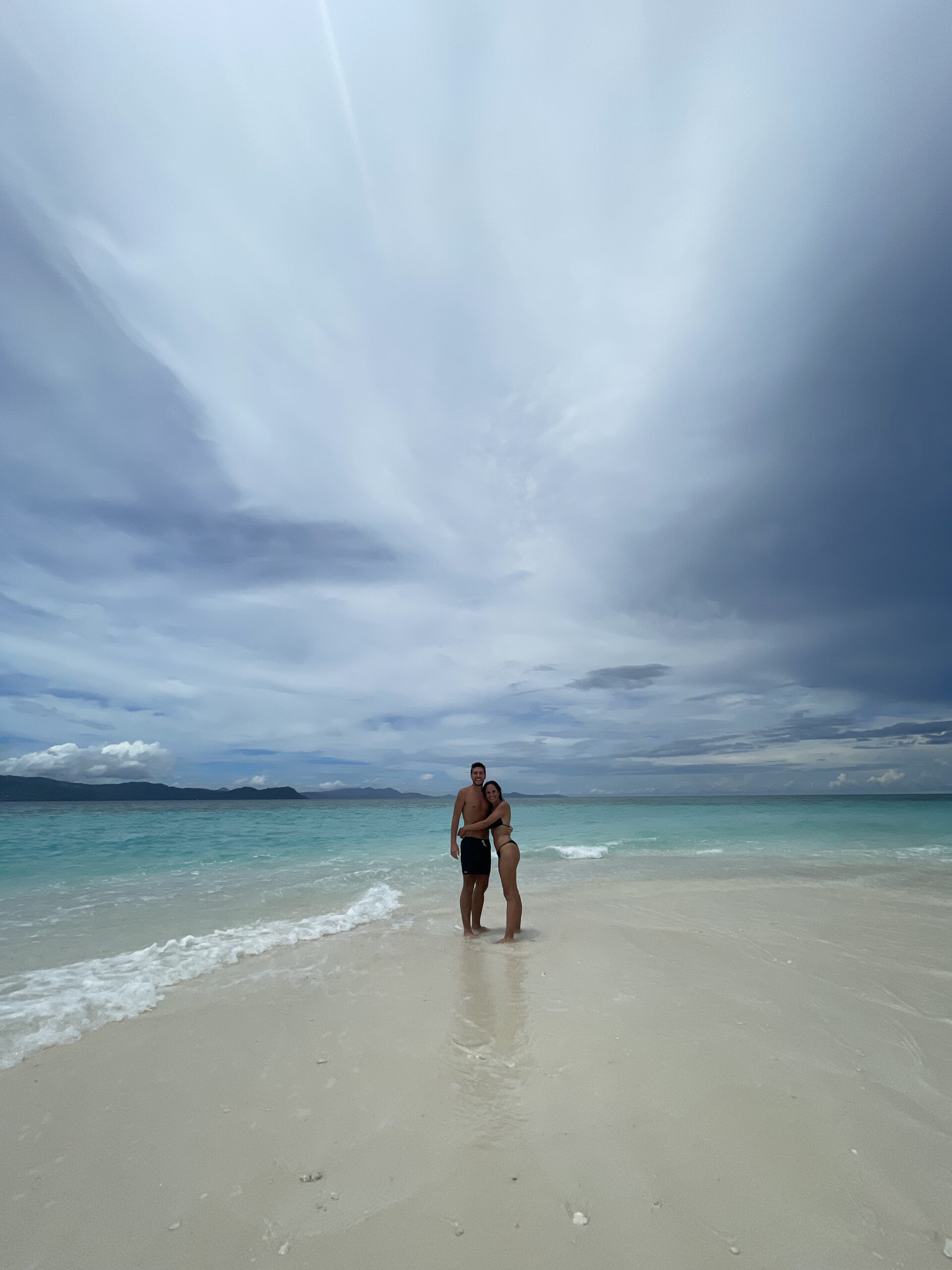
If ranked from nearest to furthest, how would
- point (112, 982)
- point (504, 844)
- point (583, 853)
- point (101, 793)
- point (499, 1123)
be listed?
point (499, 1123) < point (112, 982) < point (504, 844) < point (583, 853) < point (101, 793)

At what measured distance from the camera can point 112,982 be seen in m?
5.96

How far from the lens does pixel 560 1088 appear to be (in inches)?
150

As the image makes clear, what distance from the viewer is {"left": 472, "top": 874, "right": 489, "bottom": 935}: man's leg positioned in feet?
26.5

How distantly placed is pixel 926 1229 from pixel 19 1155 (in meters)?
4.66

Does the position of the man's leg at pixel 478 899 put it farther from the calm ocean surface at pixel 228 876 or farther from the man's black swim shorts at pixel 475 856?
the calm ocean surface at pixel 228 876

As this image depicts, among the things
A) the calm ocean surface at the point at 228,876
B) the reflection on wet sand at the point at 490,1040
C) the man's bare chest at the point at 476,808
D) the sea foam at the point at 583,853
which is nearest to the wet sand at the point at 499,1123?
the reflection on wet sand at the point at 490,1040

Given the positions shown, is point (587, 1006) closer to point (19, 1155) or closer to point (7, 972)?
point (19, 1155)

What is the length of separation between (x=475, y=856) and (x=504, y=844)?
45 cm

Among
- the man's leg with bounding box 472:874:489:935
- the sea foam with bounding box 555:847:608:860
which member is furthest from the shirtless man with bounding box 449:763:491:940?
the sea foam with bounding box 555:847:608:860

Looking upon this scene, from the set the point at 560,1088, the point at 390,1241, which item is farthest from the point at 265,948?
the point at 390,1241

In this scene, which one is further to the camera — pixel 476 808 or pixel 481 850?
pixel 476 808

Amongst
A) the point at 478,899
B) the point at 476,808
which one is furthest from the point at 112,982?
the point at 476,808

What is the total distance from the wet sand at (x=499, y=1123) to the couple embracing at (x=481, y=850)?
4.76ft

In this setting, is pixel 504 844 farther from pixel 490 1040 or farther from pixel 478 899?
pixel 490 1040
